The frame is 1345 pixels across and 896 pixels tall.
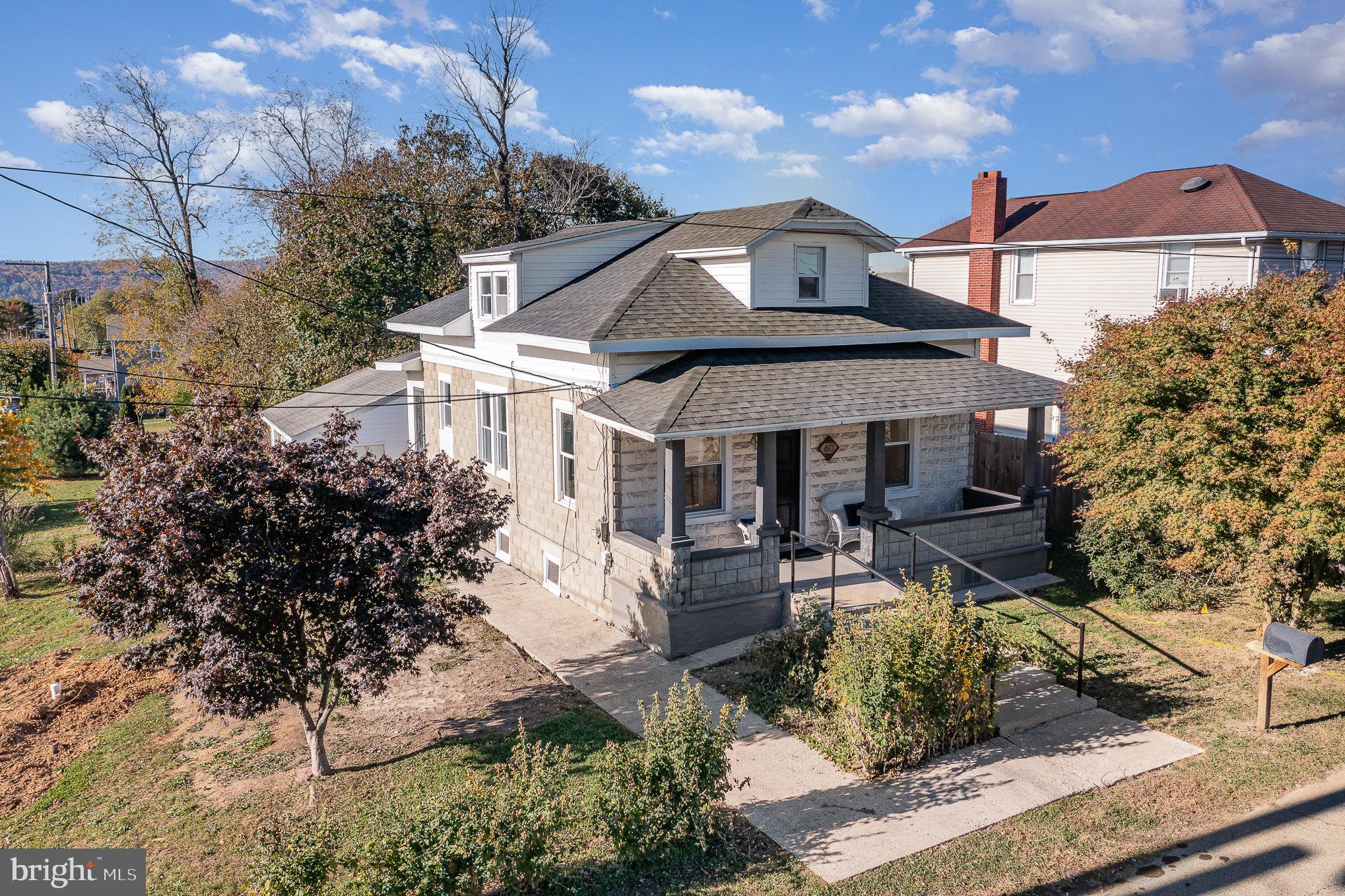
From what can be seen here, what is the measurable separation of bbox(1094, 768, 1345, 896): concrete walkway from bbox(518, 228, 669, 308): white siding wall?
A: 550 inches

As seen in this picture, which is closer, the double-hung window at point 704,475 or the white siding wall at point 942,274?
the double-hung window at point 704,475

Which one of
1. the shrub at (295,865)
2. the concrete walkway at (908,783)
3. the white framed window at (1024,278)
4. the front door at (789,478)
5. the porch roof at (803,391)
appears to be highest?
the white framed window at (1024,278)

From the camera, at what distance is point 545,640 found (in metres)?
13.5

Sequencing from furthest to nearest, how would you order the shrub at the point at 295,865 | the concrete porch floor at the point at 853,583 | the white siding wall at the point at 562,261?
the white siding wall at the point at 562,261 < the concrete porch floor at the point at 853,583 < the shrub at the point at 295,865

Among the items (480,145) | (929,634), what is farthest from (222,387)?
(480,145)

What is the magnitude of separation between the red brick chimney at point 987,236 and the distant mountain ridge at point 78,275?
3057 cm

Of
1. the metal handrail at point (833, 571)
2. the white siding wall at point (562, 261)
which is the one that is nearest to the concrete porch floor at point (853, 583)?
the metal handrail at point (833, 571)

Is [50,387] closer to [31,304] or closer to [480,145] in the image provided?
[480,145]

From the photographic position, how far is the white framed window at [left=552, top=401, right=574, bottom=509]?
1489 cm

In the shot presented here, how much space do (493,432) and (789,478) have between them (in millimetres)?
6462

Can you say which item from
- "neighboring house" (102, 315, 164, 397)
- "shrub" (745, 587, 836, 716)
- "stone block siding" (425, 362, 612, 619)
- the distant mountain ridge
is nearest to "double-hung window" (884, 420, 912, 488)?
"shrub" (745, 587, 836, 716)

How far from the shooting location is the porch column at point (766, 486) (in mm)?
12375

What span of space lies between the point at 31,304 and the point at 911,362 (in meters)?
94.8

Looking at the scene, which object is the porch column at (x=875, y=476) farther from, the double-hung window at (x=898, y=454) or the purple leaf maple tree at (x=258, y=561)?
the purple leaf maple tree at (x=258, y=561)
